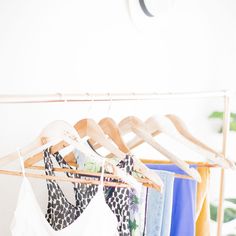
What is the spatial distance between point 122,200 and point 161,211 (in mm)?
196

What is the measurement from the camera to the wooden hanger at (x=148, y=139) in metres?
1.28

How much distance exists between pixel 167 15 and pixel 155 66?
0.83ft

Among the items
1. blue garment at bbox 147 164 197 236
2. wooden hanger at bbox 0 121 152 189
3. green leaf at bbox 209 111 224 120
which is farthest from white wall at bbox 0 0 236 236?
blue garment at bbox 147 164 197 236

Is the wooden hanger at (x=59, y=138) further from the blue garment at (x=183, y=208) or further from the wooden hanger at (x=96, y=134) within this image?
the blue garment at (x=183, y=208)

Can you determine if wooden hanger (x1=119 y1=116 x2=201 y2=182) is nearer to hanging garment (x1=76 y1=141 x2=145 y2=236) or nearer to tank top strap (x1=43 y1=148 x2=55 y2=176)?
hanging garment (x1=76 y1=141 x2=145 y2=236)

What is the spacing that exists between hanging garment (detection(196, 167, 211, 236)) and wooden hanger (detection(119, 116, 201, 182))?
133mm

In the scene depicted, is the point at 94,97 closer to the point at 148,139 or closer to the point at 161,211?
the point at 148,139

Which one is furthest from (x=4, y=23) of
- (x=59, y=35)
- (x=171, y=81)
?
(x=171, y=81)

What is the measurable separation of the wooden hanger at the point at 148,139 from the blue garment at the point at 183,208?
0.08m

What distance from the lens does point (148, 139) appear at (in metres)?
1.32

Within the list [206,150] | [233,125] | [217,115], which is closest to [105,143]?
[206,150]

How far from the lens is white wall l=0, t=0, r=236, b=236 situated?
1440mm

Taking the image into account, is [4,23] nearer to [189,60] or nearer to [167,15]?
[167,15]

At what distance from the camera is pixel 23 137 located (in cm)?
147
